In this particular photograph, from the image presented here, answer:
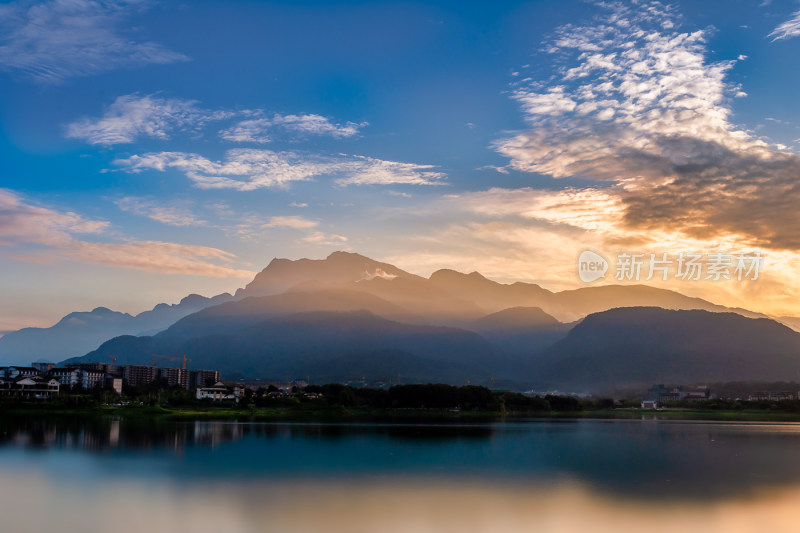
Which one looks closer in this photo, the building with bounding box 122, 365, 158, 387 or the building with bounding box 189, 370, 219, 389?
the building with bounding box 122, 365, 158, 387

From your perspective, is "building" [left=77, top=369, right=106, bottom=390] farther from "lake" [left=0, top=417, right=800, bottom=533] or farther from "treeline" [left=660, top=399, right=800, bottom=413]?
"treeline" [left=660, top=399, right=800, bottom=413]

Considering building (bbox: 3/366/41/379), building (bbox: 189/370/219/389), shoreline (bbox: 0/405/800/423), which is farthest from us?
building (bbox: 189/370/219/389)

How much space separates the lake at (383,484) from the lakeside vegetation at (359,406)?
27.7 m

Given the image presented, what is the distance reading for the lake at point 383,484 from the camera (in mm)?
22141

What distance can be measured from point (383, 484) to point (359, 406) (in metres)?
72.3

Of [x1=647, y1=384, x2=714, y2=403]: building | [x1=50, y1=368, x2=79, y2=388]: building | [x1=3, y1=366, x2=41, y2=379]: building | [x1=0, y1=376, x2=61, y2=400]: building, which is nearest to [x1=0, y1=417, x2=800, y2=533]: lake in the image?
[x1=0, y1=376, x2=61, y2=400]: building

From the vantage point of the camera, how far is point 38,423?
60781 millimetres

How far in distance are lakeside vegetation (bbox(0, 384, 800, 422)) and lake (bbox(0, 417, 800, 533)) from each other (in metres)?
27.7

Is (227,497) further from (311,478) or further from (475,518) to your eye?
(475,518)

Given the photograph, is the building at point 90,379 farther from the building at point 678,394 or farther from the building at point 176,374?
the building at point 678,394

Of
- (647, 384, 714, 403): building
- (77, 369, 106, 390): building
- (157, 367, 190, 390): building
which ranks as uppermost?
(77, 369, 106, 390): building

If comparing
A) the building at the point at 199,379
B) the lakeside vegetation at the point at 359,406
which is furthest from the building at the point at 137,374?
the lakeside vegetation at the point at 359,406

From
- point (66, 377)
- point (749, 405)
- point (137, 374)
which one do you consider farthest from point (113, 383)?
point (749, 405)

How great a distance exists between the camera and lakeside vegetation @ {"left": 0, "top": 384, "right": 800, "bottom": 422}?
7644 cm
